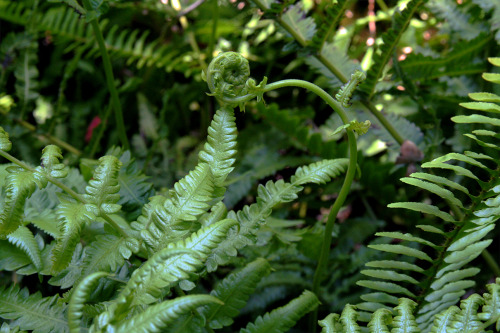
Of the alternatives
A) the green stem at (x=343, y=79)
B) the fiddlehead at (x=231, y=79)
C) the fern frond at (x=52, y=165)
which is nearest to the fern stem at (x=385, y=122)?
the green stem at (x=343, y=79)

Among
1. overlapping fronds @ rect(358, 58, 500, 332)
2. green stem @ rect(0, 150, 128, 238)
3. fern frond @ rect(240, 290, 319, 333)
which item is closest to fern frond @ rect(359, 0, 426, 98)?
overlapping fronds @ rect(358, 58, 500, 332)

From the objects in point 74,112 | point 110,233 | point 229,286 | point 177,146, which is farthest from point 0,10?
point 229,286

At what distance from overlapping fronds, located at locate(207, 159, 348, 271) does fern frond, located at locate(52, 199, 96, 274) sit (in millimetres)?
224

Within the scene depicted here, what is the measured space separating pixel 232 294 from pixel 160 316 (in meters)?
0.27

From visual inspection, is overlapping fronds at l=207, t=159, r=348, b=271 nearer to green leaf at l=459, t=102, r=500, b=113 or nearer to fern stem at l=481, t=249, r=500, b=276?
green leaf at l=459, t=102, r=500, b=113

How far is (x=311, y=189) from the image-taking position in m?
1.34

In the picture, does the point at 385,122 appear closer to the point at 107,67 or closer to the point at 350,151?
the point at 350,151

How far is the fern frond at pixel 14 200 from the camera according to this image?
673mm

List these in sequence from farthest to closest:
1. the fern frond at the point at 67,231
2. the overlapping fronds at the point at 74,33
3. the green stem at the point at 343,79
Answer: the overlapping fronds at the point at 74,33, the green stem at the point at 343,79, the fern frond at the point at 67,231

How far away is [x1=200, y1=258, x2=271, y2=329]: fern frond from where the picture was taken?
79 cm

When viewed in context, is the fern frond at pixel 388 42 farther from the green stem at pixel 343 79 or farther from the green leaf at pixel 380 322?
the green leaf at pixel 380 322

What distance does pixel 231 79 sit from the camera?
2.43 feet

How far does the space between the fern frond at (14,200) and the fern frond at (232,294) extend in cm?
34

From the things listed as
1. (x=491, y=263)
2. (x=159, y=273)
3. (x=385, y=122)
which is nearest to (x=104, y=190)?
(x=159, y=273)
